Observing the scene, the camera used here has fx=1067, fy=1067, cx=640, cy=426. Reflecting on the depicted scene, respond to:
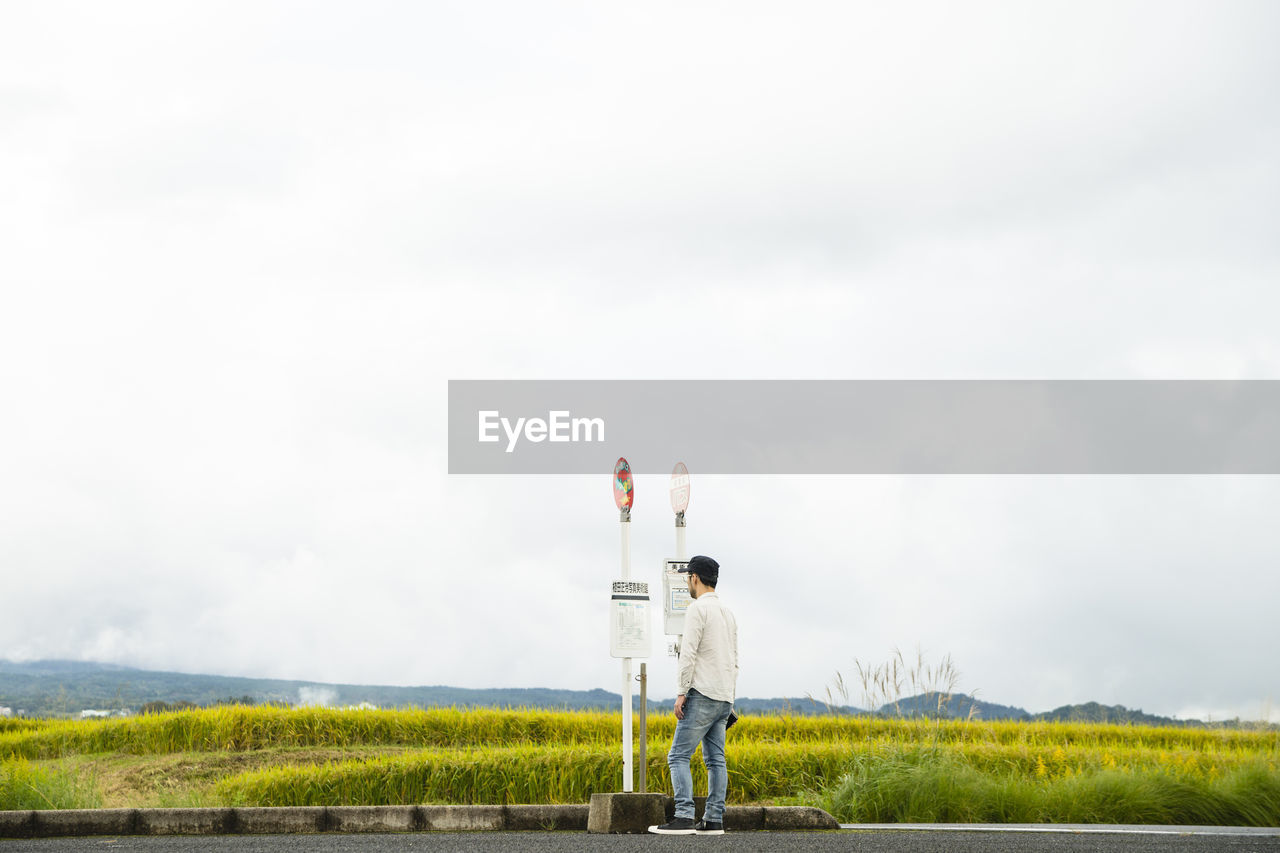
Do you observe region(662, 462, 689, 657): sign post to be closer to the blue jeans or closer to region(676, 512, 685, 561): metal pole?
region(676, 512, 685, 561): metal pole

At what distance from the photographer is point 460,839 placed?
341 inches

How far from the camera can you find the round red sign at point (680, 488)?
9.93 meters

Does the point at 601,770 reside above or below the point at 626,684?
below

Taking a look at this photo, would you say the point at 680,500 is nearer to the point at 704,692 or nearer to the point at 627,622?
the point at 627,622

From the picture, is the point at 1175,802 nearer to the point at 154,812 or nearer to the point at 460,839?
the point at 460,839

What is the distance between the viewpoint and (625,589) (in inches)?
377

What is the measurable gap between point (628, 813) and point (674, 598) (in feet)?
6.11

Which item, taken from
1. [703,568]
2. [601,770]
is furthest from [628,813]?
[601,770]

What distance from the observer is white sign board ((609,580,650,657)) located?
31.2 feet

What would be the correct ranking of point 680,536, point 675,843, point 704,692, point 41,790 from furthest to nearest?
point 41,790
point 680,536
point 704,692
point 675,843

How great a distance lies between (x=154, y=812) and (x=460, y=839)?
2938 millimetres

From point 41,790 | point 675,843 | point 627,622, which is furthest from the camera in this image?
point 41,790

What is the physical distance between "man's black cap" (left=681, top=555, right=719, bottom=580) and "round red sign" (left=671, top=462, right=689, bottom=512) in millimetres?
1304

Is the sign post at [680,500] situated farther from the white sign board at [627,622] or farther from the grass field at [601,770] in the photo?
the grass field at [601,770]
